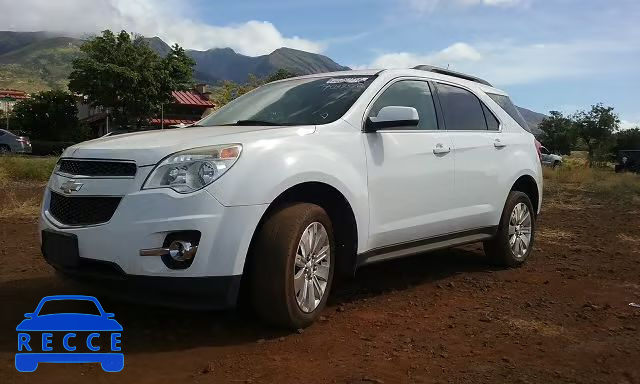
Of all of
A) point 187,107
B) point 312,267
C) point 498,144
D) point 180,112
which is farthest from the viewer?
point 187,107

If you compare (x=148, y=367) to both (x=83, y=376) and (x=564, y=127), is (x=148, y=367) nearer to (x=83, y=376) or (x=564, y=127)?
(x=83, y=376)

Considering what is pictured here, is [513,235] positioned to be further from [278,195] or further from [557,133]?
[557,133]

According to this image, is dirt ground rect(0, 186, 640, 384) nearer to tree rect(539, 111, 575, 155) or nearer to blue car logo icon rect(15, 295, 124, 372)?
blue car logo icon rect(15, 295, 124, 372)

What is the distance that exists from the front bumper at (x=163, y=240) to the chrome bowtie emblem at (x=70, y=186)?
313 millimetres

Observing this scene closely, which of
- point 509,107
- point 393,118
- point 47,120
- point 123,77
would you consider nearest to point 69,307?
point 393,118

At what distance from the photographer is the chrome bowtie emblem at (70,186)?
349cm

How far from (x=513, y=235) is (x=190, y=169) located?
12.3 ft

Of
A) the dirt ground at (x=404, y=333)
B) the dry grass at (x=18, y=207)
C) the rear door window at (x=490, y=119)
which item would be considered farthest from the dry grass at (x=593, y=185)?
the dry grass at (x=18, y=207)

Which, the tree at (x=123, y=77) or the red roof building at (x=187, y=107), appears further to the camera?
the red roof building at (x=187, y=107)

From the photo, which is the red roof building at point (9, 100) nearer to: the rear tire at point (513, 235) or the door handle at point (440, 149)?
the rear tire at point (513, 235)

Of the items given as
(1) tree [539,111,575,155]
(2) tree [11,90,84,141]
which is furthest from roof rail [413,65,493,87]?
(1) tree [539,111,575,155]

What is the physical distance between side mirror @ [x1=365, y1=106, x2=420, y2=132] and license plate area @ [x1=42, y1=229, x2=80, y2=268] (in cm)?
210

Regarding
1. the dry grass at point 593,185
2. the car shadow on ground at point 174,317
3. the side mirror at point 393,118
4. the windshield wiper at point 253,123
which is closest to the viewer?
the car shadow on ground at point 174,317

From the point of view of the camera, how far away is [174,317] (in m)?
3.92
